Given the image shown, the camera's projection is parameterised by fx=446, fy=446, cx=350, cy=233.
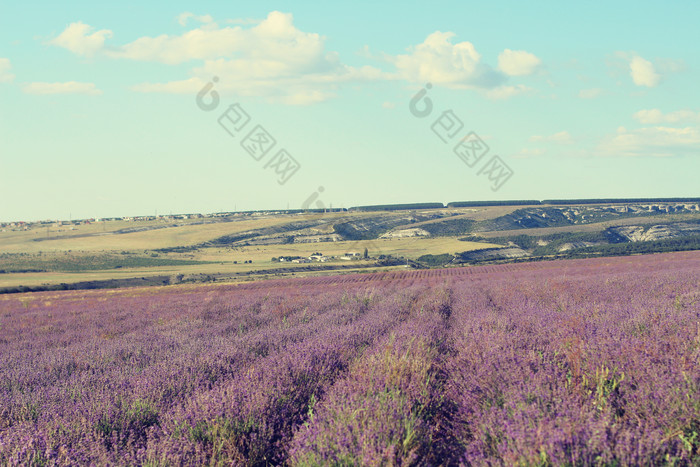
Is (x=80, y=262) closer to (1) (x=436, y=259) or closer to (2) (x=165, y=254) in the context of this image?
(2) (x=165, y=254)

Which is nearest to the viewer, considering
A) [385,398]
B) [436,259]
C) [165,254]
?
[385,398]

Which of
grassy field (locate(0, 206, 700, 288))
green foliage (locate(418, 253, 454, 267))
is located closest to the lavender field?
grassy field (locate(0, 206, 700, 288))

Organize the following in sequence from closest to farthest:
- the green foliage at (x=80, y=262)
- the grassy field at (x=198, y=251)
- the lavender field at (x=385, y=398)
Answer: the lavender field at (x=385, y=398)
the grassy field at (x=198, y=251)
the green foliage at (x=80, y=262)

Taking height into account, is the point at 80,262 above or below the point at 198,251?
below

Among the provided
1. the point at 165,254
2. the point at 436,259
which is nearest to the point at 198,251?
the point at 165,254

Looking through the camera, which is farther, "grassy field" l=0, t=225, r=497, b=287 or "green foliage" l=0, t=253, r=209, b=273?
"green foliage" l=0, t=253, r=209, b=273

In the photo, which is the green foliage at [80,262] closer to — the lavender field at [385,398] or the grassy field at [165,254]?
the grassy field at [165,254]

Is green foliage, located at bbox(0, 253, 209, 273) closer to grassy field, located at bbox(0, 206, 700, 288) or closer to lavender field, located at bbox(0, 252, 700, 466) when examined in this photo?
grassy field, located at bbox(0, 206, 700, 288)

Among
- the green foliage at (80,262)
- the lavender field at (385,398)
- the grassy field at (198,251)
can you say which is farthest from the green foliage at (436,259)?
the lavender field at (385,398)

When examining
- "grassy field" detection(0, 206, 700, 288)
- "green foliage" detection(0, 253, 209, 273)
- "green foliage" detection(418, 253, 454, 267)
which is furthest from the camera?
"green foliage" detection(0, 253, 209, 273)

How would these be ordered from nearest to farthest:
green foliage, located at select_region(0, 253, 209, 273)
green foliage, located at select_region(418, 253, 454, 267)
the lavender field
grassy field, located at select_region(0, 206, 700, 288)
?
the lavender field → grassy field, located at select_region(0, 206, 700, 288) → green foliage, located at select_region(418, 253, 454, 267) → green foliage, located at select_region(0, 253, 209, 273)

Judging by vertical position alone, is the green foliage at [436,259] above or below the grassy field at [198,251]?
below

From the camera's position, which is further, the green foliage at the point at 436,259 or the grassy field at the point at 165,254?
the green foliage at the point at 436,259

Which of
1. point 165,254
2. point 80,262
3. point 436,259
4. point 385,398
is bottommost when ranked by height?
point 436,259
